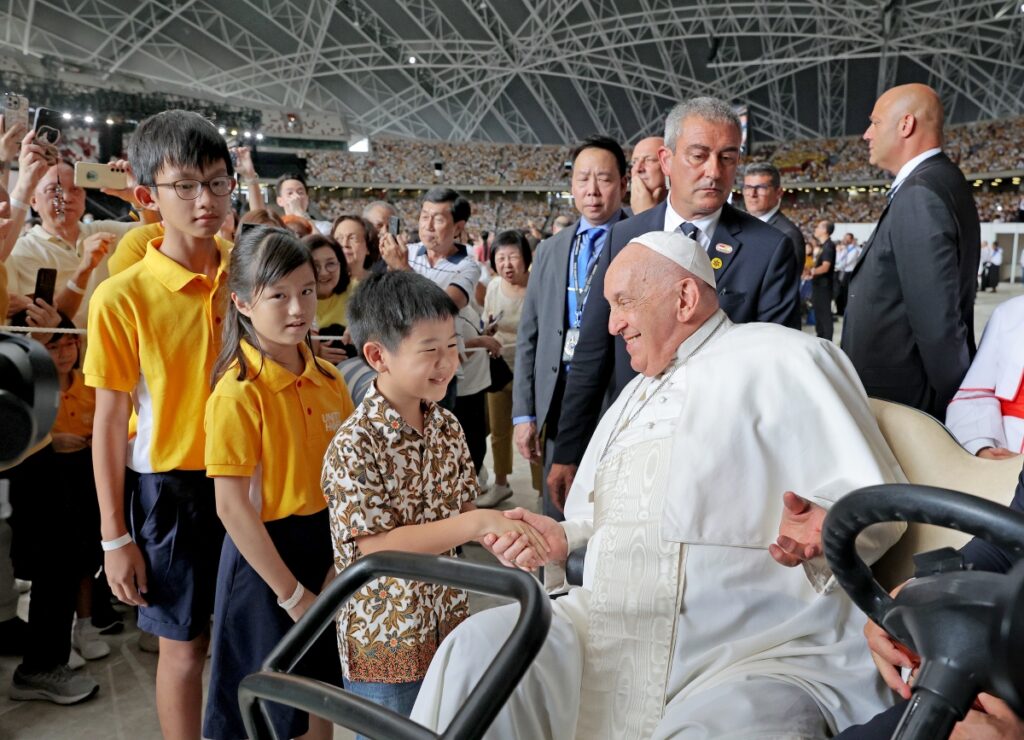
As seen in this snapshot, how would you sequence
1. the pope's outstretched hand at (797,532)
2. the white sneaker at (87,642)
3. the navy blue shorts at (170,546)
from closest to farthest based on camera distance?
the pope's outstretched hand at (797,532) < the navy blue shorts at (170,546) < the white sneaker at (87,642)

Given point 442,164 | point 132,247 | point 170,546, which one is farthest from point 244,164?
point 442,164

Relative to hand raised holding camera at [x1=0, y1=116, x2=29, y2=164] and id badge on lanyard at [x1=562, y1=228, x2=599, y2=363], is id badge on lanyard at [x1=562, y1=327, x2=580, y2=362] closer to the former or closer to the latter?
id badge on lanyard at [x1=562, y1=228, x2=599, y2=363]

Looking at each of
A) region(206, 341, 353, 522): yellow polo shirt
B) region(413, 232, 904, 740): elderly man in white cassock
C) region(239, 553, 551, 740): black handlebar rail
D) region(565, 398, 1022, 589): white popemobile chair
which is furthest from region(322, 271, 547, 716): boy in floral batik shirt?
region(565, 398, 1022, 589): white popemobile chair

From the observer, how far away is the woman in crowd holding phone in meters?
5.36

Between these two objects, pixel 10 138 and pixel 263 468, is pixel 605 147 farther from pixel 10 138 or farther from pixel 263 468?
pixel 10 138

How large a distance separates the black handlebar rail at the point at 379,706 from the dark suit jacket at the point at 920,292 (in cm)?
254

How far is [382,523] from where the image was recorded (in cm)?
183

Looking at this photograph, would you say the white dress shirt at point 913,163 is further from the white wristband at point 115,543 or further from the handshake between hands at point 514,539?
the white wristband at point 115,543

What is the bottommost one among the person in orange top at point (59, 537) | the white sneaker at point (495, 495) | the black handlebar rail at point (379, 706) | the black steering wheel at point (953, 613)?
the white sneaker at point (495, 495)

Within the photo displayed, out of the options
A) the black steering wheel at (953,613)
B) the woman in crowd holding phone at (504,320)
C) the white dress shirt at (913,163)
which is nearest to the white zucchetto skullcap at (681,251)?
the black steering wheel at (953,613)

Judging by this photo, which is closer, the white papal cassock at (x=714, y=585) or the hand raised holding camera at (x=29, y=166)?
the white papal cassock at (x=714, y=585)

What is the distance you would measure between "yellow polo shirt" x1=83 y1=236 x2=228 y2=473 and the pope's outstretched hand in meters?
1.51

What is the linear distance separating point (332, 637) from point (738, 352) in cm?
134

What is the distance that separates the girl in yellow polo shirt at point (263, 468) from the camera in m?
2.02
